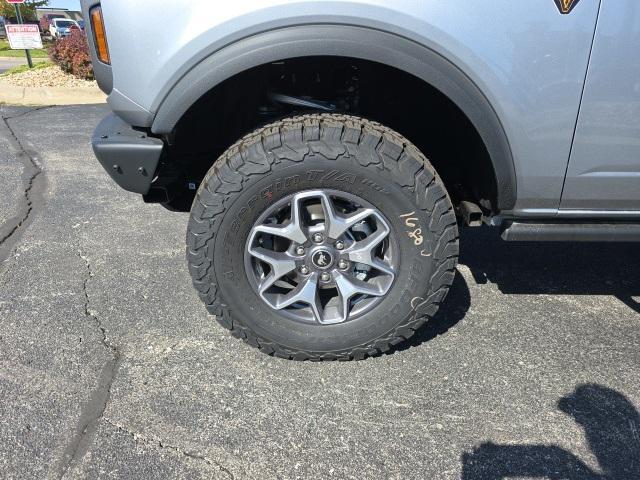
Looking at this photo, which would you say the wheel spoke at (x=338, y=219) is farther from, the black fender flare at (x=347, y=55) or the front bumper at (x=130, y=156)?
the front bumper at (x=130, y=156)

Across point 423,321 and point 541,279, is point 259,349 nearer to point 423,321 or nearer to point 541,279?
point 423,321

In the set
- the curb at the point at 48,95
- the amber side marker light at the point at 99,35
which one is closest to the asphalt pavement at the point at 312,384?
the amber side marker light at the point at 99,35

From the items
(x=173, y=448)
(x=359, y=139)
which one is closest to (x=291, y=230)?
(x=359, y=139)

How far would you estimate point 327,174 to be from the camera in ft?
6.83

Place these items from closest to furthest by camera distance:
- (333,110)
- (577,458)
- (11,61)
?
(577,458), (333,110), (11,61)

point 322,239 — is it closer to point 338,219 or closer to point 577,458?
point 338,219

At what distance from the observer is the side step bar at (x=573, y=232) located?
2.23 meters

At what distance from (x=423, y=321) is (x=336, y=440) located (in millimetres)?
697

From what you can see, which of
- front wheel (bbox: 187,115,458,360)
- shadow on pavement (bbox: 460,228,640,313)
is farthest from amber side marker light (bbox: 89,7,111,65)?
shadow on pavement (bbox: 460,228,640,313)

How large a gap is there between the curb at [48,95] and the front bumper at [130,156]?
9.37m

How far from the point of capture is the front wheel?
2.07 metres

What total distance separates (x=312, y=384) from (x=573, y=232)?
4.46 feet

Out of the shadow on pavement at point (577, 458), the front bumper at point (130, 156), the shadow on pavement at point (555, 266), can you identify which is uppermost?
the front bumper at point (130, 156)

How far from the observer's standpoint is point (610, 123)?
199 cm
